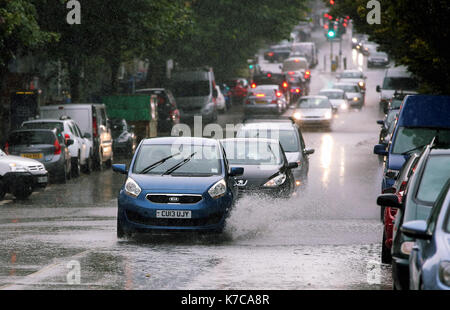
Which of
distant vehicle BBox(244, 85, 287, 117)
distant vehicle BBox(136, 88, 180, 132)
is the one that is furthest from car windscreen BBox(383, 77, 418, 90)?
distant vehicle BBox(136, 88, 180, 132)

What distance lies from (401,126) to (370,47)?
294ft

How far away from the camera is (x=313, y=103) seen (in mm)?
49250

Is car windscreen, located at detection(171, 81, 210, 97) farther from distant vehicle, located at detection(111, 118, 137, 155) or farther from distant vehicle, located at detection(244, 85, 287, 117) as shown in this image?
distant vehicle, located at detection(111, 118, 137, 155)

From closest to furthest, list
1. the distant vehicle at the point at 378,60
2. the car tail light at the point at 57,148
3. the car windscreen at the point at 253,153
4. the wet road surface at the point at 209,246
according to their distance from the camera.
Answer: the wet road surface at the point at 209,246 → the car windscreen at the point at 253,153 → the car tail light at the point at 57,148 → the distant vehicle at the point at 378,60

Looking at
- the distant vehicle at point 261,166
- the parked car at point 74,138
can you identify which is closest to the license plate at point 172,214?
the distant vehicle at point 261,166

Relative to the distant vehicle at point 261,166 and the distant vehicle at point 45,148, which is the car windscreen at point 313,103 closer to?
the distant vehicle at point 45,148

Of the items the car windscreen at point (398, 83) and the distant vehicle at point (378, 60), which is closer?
the car windscreen at point (398, 83)

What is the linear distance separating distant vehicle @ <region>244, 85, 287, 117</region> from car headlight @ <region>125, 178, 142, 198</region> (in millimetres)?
39459

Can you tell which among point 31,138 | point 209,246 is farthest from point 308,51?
point 209,246

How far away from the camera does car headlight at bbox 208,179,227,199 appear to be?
15.9m

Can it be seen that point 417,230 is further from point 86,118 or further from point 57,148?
point 86,118

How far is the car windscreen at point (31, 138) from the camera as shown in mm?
28344

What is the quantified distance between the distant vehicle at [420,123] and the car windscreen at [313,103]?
27.9m

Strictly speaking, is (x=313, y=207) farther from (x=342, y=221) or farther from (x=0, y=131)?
(x=0, y=131)
